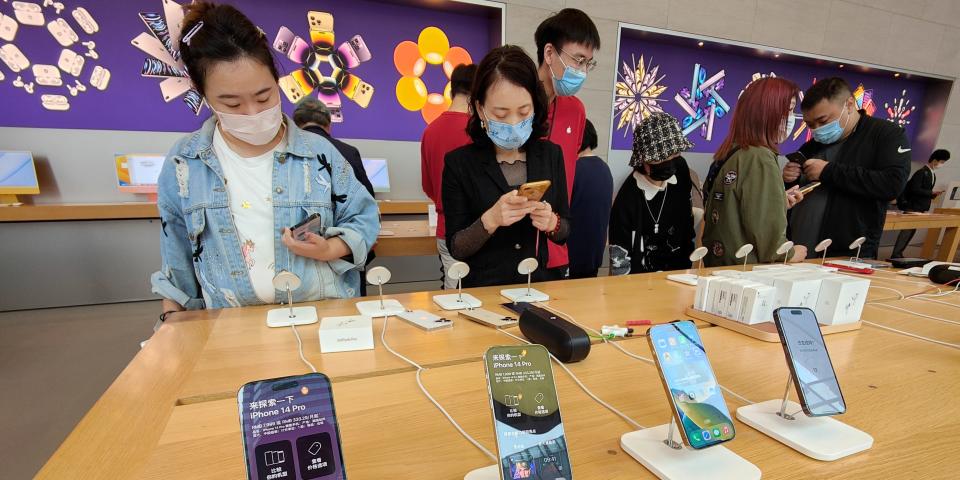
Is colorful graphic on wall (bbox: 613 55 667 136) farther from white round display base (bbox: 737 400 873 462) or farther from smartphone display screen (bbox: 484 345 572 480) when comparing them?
smartphone display screen (bbox: 484 345 572 480)

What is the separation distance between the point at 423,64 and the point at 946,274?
12.1ft

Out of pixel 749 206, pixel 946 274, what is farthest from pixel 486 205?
pixel 946 274

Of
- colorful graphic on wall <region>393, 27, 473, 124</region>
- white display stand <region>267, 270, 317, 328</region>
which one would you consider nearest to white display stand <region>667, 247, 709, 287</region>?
white display stand <region>267, 270, 317, 328</region>

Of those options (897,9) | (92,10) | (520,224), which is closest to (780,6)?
(897,9)

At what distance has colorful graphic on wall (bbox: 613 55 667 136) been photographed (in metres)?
4.49

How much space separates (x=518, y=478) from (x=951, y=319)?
1.51 metres

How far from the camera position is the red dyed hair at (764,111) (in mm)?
1663

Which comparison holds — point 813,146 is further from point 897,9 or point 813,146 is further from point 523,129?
point 897,9

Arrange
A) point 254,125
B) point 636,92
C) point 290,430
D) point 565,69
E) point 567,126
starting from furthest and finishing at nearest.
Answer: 1. point 636,92
2. point 567,126
3. point 565,69
4. point 254,125
5. point 290,430

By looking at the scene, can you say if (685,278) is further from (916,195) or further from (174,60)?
(916,195)

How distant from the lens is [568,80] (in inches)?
69.9

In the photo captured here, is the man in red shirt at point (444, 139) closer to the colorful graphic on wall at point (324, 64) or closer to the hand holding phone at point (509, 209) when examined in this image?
the hand holding phone at point (509, 209)

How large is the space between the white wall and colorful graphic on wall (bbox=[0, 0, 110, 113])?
31 centimetres

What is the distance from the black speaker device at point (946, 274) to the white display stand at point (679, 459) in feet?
5.50
